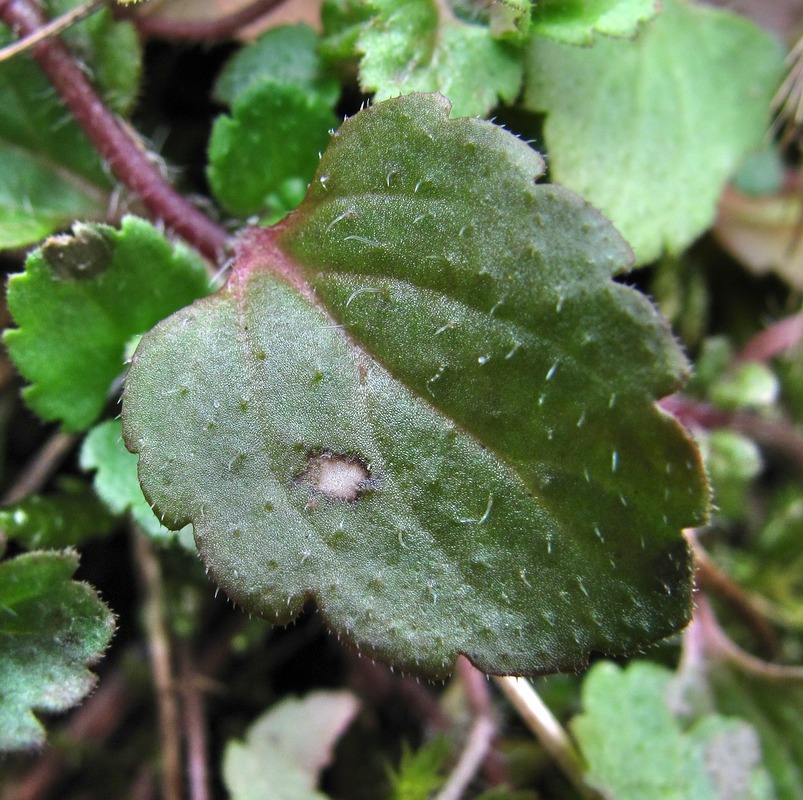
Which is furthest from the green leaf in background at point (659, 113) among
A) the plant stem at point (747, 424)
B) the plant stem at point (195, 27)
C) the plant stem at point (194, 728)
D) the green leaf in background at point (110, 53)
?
the plant stem at point (194, 728)

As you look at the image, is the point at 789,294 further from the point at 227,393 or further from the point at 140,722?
the point at 140,722

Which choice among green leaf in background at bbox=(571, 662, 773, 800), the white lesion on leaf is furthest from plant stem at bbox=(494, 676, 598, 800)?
the white lesion on leaf

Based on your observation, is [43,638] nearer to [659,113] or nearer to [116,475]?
[116,475]

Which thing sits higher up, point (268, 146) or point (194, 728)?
point (268, 146)

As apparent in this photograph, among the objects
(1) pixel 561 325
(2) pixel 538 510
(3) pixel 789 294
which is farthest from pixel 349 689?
(3) pixel 789 294

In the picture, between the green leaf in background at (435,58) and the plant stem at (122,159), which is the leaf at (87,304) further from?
the green leaf in background at (435,58)

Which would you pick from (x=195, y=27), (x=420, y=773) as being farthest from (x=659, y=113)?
(x=420, y=773)

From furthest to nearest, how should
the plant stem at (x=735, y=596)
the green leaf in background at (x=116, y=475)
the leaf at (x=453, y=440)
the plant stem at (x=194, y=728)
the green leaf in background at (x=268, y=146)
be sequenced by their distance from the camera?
1. the plant stem at (x=735, y=596)
2. the plant stem at (x=194, y=728)
3. the green leaf in background at (x=268, y=146)
4. the green leaf in background at (x=116, y=475)
5. the leaf at (x=453, y=440)
